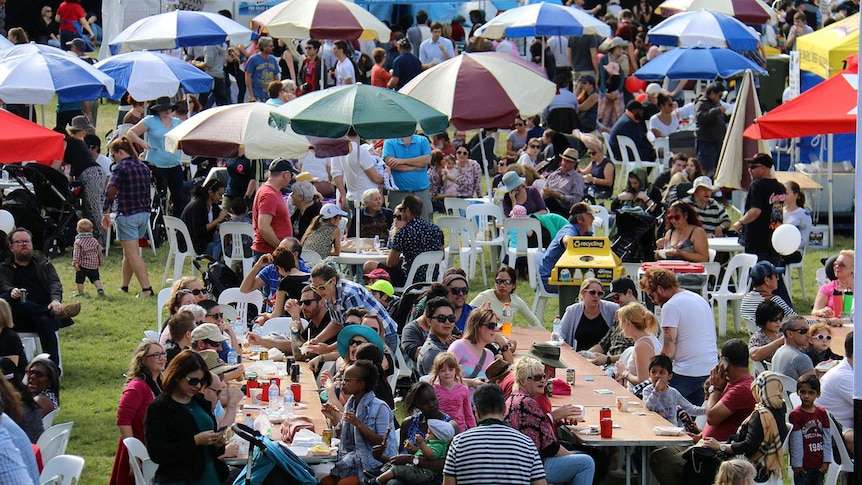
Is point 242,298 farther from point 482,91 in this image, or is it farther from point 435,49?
point 435,49

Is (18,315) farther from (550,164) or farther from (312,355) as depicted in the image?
(550,164)

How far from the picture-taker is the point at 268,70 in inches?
850

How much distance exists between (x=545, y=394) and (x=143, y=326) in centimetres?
577

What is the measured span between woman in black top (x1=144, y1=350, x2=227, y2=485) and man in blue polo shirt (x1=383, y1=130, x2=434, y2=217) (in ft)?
25.3

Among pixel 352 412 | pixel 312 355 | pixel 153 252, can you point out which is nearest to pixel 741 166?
pixel 153 252

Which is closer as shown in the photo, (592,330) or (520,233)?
(592,330)

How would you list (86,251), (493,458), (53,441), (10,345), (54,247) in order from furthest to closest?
(54,247), (86,251), (10,345), (53,441), (493,458)

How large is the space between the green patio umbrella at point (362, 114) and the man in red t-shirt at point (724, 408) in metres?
4.52

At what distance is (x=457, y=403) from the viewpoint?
25.6 ft

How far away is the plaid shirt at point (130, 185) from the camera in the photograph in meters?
13.3

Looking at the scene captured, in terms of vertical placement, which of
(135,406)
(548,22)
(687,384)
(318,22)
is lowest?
(687,384)

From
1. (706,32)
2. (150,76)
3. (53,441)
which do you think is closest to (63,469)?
(53,441)

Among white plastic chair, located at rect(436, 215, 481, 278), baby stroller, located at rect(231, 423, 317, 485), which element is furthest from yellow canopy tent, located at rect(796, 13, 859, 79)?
baby stroller, located at rect(231, 423, 317, 485)

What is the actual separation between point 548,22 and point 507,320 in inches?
417
